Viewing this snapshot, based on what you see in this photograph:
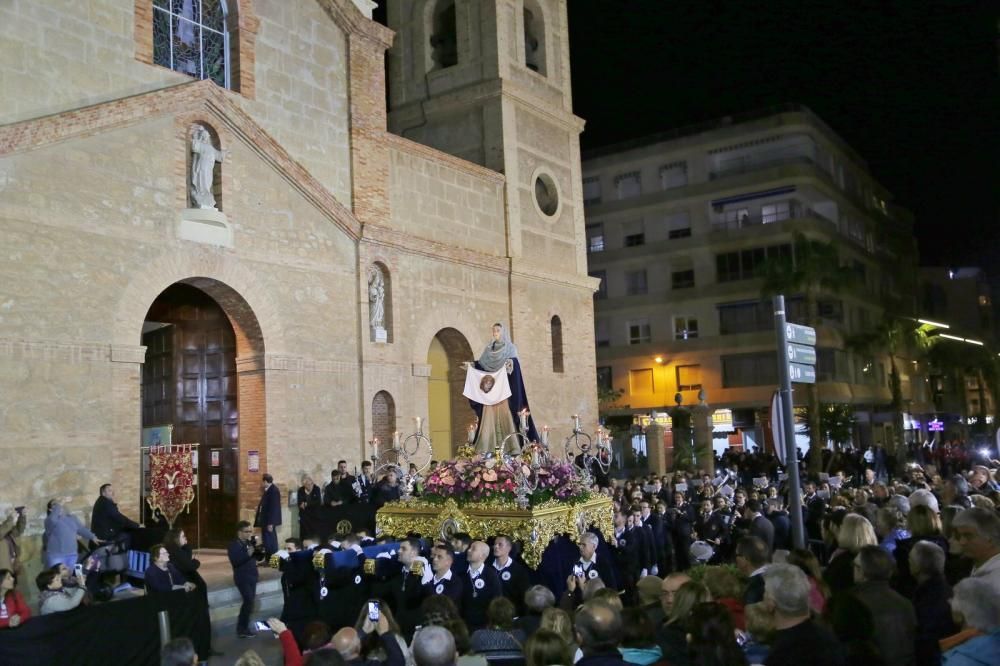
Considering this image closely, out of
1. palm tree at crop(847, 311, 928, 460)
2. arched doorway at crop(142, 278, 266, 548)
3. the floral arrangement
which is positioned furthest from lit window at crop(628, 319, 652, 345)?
the floral arrangement

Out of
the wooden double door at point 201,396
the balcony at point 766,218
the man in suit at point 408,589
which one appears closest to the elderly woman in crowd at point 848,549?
the man in suit at point 408,589

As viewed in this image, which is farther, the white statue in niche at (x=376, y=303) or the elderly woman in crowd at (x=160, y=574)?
the white statue in niche at (x=376, y=303)

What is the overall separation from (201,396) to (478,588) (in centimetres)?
1137

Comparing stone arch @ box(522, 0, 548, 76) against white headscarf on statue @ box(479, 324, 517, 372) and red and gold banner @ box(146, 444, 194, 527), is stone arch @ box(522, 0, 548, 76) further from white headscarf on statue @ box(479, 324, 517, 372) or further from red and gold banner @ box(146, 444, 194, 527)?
red and gold banner @ box(146, 444, 194, 527)

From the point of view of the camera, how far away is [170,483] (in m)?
16.5

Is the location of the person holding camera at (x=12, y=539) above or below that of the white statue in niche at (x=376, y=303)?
below

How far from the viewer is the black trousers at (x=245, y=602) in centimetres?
1213

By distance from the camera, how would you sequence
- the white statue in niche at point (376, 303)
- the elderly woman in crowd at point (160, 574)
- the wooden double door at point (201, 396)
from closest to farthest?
1. the elderly woman in crowd at point (160, 574)
2. the wooden double door at point (201, 396)
3. the white statue in niche at point (376, 303)

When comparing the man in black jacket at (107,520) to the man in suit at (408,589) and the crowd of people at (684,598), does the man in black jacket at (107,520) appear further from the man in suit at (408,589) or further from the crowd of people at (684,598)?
the man in suit at (408,589)

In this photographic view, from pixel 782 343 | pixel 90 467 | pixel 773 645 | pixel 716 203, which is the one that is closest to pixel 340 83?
pixel 90 467

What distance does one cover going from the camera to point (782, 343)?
9719 mm

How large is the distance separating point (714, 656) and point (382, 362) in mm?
16237

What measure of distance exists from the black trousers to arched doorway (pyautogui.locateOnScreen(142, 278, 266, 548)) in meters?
5.87

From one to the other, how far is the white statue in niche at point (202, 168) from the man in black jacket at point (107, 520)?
5657 mm
